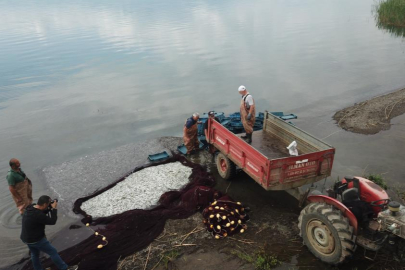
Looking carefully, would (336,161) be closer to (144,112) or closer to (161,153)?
(161,153)

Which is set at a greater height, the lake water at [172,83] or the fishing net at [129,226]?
the fishing net at [129,226]

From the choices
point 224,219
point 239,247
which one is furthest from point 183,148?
point 239,247

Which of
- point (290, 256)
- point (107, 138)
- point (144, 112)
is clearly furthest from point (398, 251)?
point (144, 112)

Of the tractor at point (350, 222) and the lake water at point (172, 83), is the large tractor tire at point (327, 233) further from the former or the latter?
the lake water at point (172, 83)

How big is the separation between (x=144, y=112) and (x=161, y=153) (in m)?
5.56

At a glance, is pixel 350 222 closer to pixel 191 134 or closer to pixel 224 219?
pixel 224 219

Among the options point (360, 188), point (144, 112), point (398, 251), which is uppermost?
point (360, 188)

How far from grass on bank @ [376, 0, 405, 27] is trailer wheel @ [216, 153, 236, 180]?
100ft

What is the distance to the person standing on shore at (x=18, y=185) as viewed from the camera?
6.95 metres

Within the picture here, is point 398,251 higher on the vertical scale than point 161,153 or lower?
higher

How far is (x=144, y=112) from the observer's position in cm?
1609

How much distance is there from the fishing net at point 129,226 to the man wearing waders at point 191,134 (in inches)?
80.5

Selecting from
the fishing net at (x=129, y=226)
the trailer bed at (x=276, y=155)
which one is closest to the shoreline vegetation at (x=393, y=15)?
the trailer bed at (x=276, y=155)

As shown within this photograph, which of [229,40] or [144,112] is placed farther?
[229,40]
